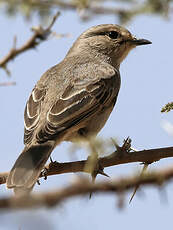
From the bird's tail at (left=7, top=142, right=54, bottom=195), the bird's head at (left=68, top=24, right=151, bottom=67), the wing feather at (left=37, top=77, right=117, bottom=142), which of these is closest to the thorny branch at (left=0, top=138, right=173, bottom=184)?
the bird's tail at (left=7, top=142, right=54, bottom=195)

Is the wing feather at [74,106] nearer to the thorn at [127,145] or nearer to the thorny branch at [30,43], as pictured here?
the thorn at [127,145]

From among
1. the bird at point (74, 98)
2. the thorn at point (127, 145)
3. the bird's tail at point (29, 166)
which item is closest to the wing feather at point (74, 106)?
the bird at point (74, 98)

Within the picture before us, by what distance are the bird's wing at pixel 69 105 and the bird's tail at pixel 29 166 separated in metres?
0.19

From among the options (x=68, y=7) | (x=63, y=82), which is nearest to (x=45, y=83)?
(x=63, y=82)

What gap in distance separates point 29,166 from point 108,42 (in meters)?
3.96

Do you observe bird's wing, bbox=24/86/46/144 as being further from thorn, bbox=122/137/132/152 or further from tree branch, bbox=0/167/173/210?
tree branch, bbox=0/167/173/210

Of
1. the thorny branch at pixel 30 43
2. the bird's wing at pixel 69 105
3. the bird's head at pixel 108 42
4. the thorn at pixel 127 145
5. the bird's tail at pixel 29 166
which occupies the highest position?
the thorny branch at pixel 30 43

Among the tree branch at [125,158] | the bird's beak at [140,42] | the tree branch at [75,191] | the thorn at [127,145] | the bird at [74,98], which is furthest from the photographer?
the bird's beak at [140,42]

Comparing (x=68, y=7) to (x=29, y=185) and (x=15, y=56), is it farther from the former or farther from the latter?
(x=29, y=185)

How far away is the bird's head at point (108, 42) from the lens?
23.1 feet

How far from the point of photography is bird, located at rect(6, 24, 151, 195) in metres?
4.11

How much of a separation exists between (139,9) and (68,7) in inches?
23.5

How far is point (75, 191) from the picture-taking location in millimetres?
630

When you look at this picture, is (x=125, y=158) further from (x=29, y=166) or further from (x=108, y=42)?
Result: (x=108, y=42)
